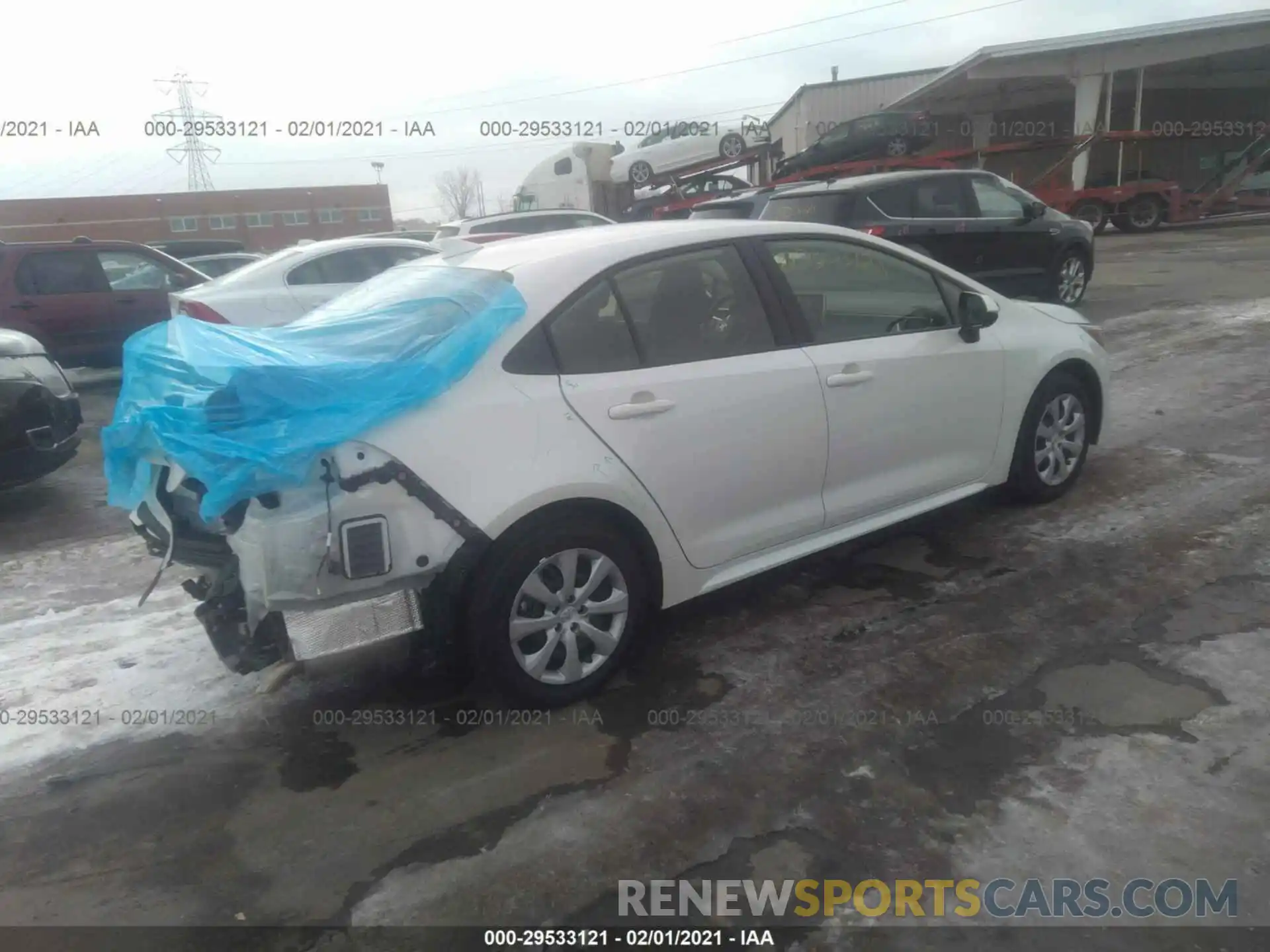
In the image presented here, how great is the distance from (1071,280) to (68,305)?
11.3 m

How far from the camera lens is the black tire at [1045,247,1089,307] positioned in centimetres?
1065

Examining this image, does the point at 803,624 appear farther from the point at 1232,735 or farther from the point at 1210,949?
the point at 1210,949

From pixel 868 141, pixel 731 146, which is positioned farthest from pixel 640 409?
pixel 731 146

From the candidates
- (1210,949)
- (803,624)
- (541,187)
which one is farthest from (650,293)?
(541,187)

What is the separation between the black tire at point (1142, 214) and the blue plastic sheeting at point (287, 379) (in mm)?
23532

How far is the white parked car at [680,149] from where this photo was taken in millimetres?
22547

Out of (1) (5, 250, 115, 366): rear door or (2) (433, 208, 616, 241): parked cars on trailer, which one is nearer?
(1) (5, 250, 115, 366): rear door

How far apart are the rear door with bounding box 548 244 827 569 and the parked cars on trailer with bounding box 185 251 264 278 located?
11337 mm

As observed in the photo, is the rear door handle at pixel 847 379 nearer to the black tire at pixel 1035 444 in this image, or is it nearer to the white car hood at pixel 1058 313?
the black tire at pixel 1035 444

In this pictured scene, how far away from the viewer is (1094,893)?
7.74 feet

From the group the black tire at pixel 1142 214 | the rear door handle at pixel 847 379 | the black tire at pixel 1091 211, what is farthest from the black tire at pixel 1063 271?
the black tire at pixel 1142 214

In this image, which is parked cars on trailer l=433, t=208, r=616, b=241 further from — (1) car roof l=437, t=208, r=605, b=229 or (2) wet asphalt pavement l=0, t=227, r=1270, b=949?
(2) wet asphalt pavement l=0, t=227, r=1270, b=949

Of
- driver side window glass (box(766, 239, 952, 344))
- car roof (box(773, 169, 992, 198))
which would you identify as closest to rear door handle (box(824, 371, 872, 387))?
driver side window glass (box(766, 239, 952, 344))

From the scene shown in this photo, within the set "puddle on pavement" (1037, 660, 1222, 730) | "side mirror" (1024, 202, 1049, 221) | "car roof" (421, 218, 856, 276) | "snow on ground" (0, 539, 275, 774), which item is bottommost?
"snow on ground" (0, 539, 275, 774)
